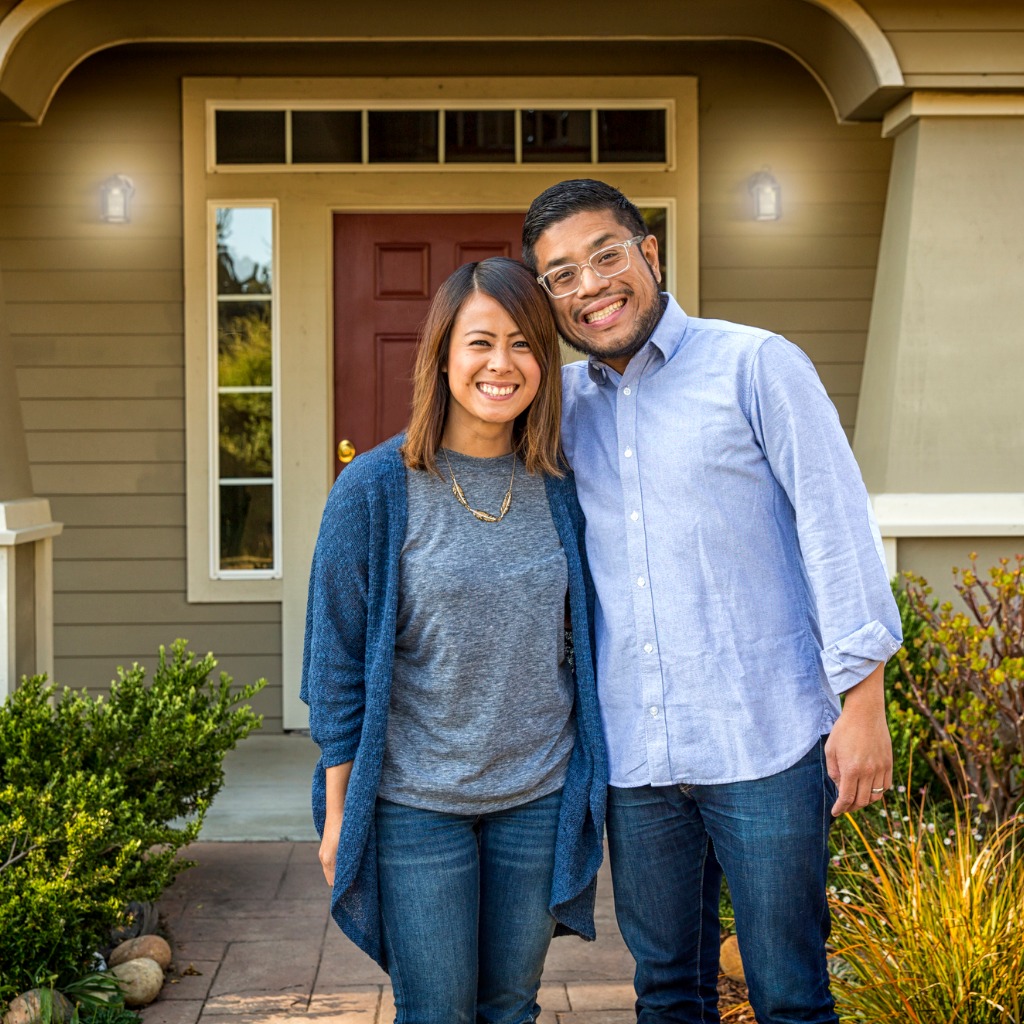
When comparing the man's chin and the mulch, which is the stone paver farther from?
the man's chin

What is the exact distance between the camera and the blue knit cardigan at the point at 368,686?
1.95 meters

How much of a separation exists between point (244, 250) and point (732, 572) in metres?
3.85

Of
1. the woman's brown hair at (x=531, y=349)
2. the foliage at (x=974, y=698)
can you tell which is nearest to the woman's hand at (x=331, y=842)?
the woman's brown hair at (x=531, y=349)

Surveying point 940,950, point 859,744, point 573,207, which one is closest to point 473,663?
point 859,744

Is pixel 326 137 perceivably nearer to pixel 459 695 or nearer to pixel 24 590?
pixel 24 590

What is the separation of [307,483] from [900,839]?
3.08 meters

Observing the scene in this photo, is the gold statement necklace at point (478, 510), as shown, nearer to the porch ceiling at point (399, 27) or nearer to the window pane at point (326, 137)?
the porch ceiling at point (399, 27)

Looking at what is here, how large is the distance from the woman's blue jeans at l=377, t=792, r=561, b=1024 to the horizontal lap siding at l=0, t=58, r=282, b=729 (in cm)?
348

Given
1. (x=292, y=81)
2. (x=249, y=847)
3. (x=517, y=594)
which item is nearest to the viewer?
(x=517, y=594)

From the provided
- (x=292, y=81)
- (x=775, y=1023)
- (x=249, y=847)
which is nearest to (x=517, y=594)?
(x=775, y=1023)

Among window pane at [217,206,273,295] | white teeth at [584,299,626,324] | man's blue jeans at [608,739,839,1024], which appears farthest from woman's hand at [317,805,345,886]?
window pane at [217,206,273,295]

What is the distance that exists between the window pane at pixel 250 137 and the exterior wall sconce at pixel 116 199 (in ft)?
1.37

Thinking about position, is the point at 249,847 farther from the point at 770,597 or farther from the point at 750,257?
the point at 750,257

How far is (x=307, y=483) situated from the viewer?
5309 mm
